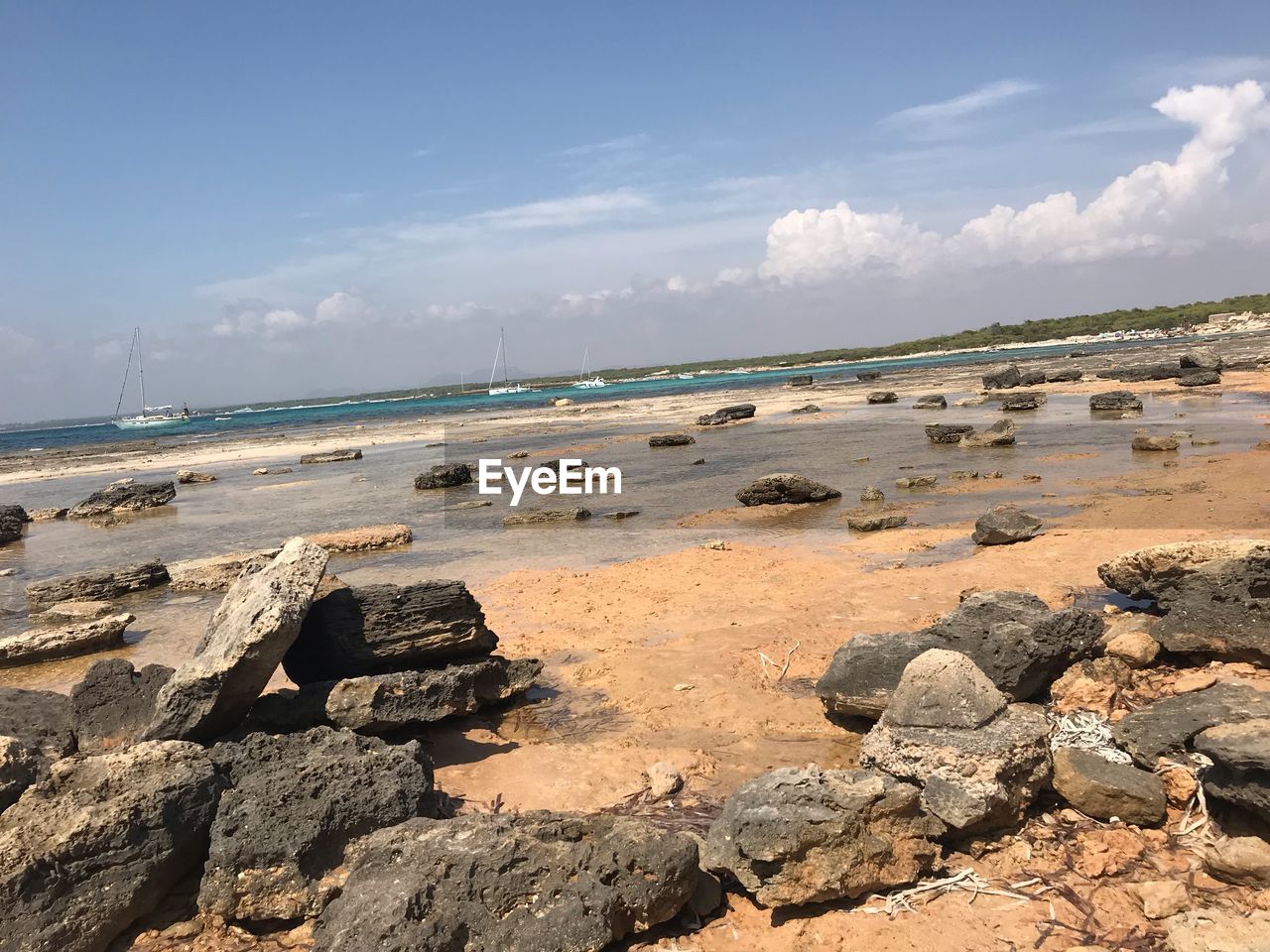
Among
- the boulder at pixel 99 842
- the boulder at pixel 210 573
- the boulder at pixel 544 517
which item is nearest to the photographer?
the boulder at pixel 99 842

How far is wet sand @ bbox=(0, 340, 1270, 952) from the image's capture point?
432 centimetres

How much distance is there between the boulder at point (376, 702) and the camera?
19.5 ft

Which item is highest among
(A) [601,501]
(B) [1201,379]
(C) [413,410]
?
(C) [413,410]

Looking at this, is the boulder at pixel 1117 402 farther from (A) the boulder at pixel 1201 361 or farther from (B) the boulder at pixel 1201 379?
(A) the boulder at pixel 1201 361

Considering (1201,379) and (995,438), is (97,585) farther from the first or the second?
(1201,379)

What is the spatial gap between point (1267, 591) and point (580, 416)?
46935 millimetres

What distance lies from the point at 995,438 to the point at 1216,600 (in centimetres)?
1648

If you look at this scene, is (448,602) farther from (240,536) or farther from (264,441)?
(264,441)

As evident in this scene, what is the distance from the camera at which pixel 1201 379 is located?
33.4m

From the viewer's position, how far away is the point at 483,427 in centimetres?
4919

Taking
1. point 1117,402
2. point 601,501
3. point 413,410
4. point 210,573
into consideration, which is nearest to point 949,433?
point 1117,402

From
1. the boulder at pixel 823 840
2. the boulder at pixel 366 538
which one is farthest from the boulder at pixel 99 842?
the boulder at pixel 366 538

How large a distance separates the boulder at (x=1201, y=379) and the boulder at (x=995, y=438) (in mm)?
17263

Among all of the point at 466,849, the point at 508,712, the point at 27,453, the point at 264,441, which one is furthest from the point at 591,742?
the point at 27,453
